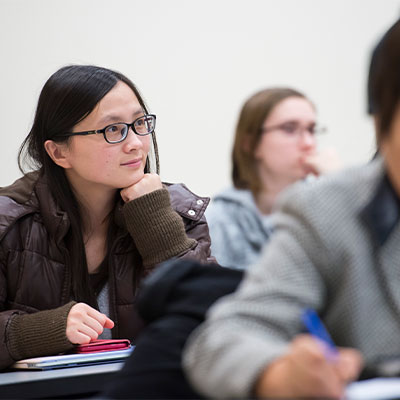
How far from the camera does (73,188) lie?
243 centimetres

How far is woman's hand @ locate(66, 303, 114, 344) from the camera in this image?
195 centimetres

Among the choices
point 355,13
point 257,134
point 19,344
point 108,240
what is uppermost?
point 355,13

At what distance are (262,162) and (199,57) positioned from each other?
1864 millimetres

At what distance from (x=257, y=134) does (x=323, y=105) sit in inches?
76.1

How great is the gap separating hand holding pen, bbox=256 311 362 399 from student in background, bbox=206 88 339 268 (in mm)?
1260

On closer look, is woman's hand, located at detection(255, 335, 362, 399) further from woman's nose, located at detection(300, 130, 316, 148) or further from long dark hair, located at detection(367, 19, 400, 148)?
woman's nose, located at detection(300, 130, 316, 148)

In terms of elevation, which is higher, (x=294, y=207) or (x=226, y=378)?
(x=294, y=207)

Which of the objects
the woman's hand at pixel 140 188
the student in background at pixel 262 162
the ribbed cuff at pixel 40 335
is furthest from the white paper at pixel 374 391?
the woman's hand at pixel 140 188

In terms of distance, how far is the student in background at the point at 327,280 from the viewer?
745 mm

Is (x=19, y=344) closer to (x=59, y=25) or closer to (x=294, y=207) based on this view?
(x=294, y=207)

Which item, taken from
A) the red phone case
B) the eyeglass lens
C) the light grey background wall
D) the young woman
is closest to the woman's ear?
the young woman

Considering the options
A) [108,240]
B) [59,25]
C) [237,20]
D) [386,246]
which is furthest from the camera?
[237,20]

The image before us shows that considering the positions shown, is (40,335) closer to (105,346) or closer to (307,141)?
(105,346)

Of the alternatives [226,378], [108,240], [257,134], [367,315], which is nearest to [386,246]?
[367,315]
